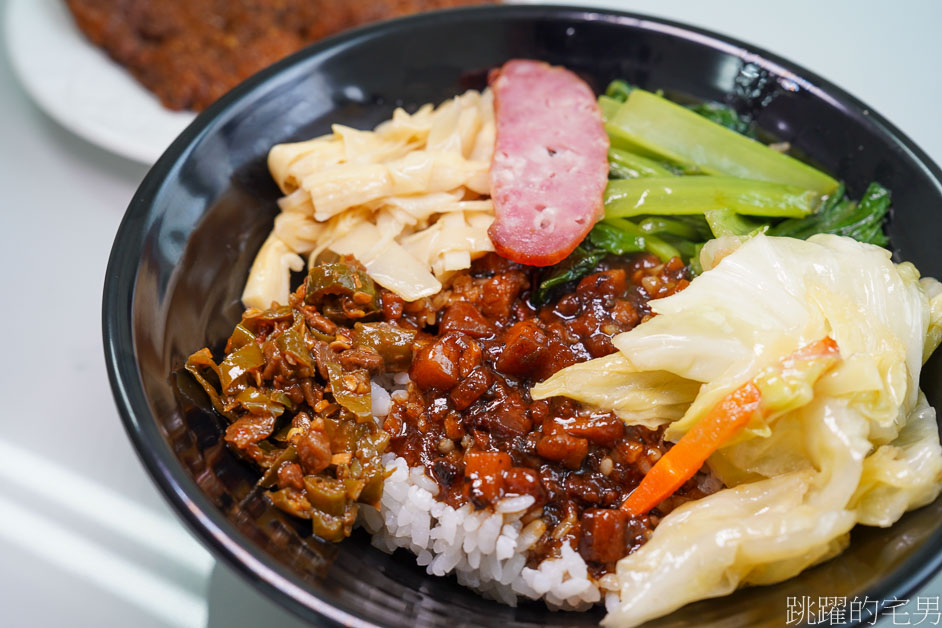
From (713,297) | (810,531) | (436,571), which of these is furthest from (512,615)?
(713,297)

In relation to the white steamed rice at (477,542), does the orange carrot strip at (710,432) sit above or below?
above

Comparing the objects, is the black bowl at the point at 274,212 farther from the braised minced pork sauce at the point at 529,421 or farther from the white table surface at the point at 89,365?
the white table surface at the point at 89,365

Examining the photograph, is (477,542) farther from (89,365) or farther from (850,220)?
(89,365)

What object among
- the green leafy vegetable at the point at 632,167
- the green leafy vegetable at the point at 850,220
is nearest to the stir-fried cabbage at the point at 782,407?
the green leafy vegetable at the point at 850,220

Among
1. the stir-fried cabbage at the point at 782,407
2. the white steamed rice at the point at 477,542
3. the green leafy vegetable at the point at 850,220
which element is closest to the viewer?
the stir-fried cabbage at the point at 782,407

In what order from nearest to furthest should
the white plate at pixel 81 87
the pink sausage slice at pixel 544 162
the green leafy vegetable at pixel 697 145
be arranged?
the pink sausage slice at pixel 544 162
the green leafy vegetable at pixel 697 145
the white plate at pixel 81 87

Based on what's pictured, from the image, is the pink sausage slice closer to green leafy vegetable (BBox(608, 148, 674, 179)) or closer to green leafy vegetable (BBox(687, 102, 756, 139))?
green leafy vegetable (BBox(608, 148, 674, 179))

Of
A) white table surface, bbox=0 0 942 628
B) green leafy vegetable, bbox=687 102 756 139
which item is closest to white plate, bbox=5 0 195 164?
white table surface, bbox=0 0 942 628
